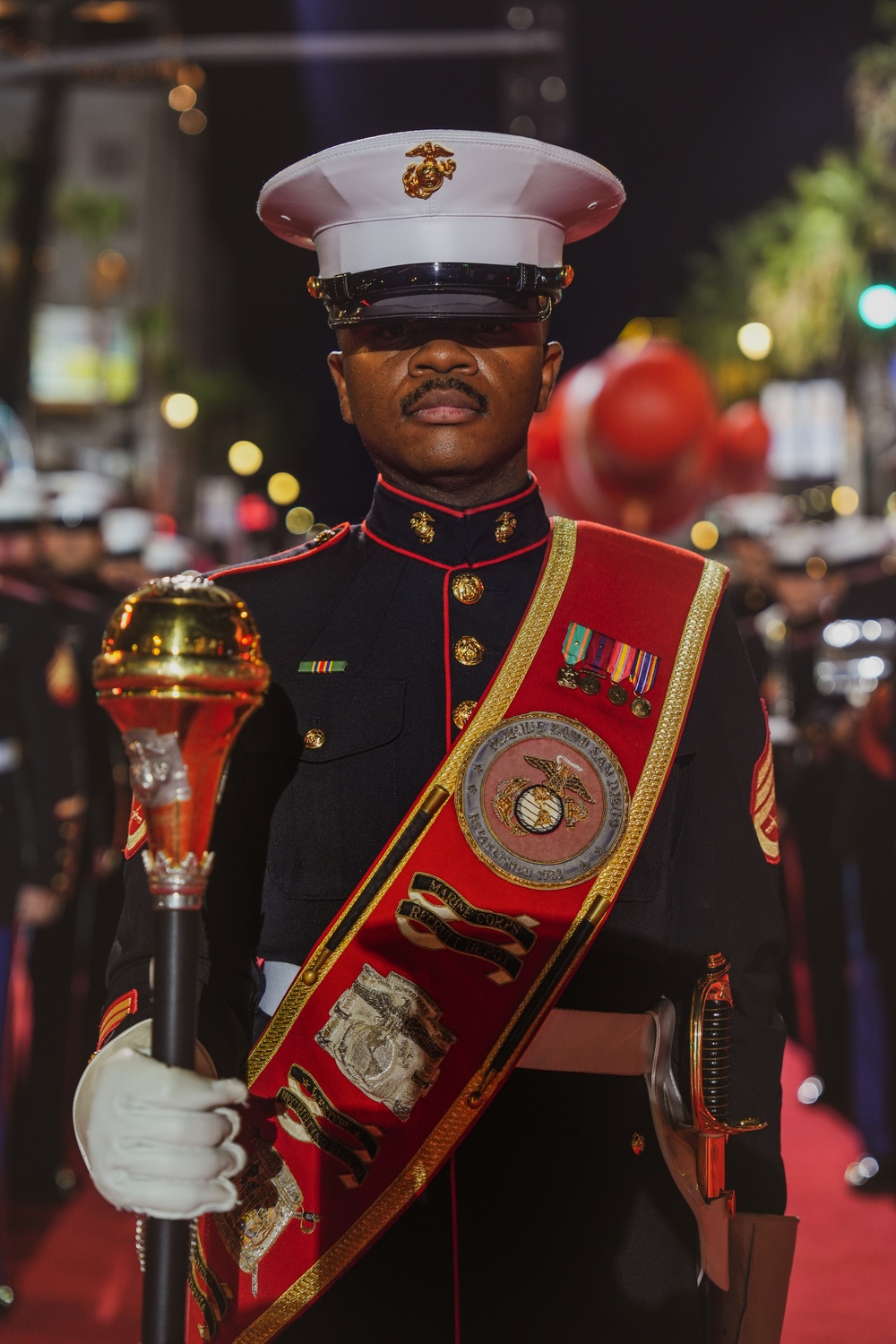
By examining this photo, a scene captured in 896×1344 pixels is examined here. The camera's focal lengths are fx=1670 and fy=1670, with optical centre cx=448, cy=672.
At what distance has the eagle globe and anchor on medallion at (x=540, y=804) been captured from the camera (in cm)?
214

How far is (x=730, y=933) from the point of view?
7.16 ft

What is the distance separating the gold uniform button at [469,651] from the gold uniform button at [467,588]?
0.06 meters

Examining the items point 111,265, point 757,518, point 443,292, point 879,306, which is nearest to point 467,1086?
point 443,292

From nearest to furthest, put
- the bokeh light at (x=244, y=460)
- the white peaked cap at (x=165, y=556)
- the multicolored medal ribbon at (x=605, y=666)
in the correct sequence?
1. the multicolored medal ribbon at (x=605, y=666)
2. the white peaked cap at (x=165, y=556)
3. the bokeh light at (x=244, y=460)

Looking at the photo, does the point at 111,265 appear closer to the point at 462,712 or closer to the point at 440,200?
the point at 440,200

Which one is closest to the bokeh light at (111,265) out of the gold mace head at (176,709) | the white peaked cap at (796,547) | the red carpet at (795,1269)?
the white peaked cap at (796,547)

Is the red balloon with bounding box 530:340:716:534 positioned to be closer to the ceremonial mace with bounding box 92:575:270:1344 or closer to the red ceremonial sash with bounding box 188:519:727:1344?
the red ceremonial sash with bounding box 188:519:727:1344

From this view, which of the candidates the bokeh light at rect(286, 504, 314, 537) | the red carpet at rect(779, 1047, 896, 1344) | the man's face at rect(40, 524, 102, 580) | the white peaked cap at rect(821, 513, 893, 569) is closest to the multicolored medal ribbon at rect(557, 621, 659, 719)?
the red carpet at rect(779, 1047, 896, 1344)

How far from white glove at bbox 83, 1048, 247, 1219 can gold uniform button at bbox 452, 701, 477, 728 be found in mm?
711

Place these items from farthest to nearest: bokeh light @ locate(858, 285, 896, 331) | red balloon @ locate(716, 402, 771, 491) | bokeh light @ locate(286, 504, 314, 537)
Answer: bokeh light @ locate(286, 504, 314, 537) < red balloon @ locate(716, 402, 771, 491) < bokeh light @ locate(858, 285, 896, 331)

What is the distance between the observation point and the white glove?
1.60 metres

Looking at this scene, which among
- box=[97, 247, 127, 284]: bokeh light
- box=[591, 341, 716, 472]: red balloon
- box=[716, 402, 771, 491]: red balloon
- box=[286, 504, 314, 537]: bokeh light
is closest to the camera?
box=[591, 341, 716, 472]: red balloon

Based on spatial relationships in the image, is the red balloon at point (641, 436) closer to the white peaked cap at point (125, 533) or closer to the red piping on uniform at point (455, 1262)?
the white peaked cap at point (125, 533)

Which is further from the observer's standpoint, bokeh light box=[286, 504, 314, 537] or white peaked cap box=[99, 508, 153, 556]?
bokeh light box=[286, 504, 314, 537]
